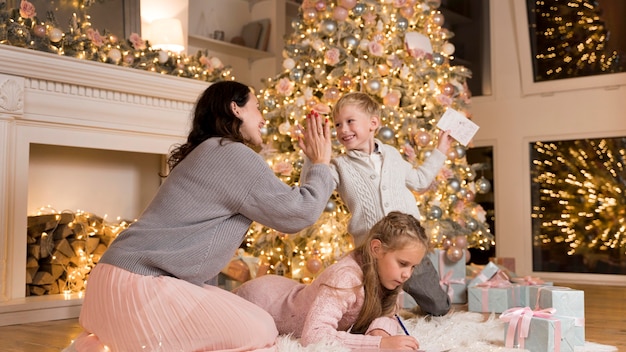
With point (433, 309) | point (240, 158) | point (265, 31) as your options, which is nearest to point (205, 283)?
point (240, 158)

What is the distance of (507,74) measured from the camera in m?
5.84

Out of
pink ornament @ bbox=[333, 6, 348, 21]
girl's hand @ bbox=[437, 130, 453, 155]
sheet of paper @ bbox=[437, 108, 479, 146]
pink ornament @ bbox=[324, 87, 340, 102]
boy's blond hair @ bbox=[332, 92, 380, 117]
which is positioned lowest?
girl's hand @ bbox=[437, 130, 453, 155]

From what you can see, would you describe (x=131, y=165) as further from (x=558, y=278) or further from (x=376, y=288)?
(x=558, y=278)

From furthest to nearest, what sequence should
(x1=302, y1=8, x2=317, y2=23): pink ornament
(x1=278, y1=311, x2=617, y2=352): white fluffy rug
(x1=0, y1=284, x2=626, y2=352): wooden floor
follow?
1. (x1=302, y1=8, x2=317, y2=23): pink ornament
2. (x1=0, y1=284, x2=626, y2=352): wooden floor
3. (x1=278, y1=311, x2=617, y2=352): white fluffy rug

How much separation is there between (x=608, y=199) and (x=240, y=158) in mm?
3985

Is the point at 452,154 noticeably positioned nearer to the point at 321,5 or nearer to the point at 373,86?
the point at 373,86

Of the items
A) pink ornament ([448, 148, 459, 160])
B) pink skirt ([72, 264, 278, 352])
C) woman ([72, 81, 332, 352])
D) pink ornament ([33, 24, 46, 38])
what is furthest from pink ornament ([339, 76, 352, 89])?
pink skirt ([72, 264, 278, 352])

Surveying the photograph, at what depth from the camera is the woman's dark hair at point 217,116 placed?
2.32m

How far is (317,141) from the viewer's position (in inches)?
91.0

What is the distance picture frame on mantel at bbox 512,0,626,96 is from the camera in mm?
5500

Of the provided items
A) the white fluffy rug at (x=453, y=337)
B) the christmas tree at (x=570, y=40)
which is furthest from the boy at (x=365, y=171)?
the christmas tree at (x=570, y=40)

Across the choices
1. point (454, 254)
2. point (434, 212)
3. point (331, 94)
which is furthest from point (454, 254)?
point (331, 94)

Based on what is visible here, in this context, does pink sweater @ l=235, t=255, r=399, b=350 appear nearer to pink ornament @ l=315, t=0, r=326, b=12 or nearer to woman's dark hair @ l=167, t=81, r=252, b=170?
woman's dark hair @ l=167, t=81, r=252, b=170

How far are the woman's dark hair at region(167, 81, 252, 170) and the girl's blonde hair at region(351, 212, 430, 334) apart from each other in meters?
0.55
